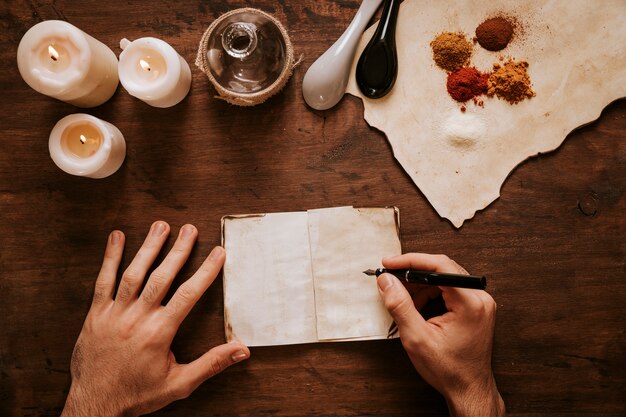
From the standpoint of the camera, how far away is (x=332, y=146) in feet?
3.23

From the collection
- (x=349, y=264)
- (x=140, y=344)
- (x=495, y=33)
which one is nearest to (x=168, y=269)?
(x=140, y=344)

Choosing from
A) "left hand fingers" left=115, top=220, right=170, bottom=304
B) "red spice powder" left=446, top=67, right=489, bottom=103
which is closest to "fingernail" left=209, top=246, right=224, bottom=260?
"left hand fingers" left=115, top=220, right=170, bottom=304

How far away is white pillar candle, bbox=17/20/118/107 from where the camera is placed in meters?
0.85

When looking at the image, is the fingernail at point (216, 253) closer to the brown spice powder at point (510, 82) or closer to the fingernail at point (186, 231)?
the fingernail at point (186, 231)

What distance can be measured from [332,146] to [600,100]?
2.00 feet

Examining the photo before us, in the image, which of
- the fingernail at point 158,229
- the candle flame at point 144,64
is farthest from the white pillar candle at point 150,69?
the fingernail at point 158,229

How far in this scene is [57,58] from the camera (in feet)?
2.83

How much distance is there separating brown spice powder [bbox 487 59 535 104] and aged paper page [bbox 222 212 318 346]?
0.51 metres

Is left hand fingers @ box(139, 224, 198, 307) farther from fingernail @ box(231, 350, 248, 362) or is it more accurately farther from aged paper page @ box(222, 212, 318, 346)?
fingernail @ box(231, 350, 248, 362)

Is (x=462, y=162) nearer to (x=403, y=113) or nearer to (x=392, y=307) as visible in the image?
(x=403, y=113)

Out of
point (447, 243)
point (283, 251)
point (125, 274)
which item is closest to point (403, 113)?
point (447, 243)

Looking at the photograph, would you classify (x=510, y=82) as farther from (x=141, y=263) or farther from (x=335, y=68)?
(x=141, y=263)

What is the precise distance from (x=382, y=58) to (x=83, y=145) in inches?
26.8

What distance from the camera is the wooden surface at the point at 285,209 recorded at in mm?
958
